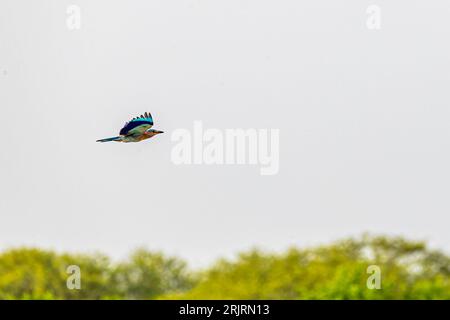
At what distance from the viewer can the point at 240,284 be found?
137 ft

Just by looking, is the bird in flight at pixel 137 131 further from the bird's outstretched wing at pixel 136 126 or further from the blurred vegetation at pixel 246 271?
the blurred vegetation at pixel 246 271

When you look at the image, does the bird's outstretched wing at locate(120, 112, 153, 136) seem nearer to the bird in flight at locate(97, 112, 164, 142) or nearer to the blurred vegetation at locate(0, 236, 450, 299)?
the bird in flight at locate(97, 112, 164, 142)

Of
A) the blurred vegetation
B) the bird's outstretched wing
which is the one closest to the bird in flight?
the bird's outstretched wing

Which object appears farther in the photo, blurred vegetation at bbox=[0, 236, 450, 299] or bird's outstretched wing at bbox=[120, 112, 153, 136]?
blurred vegetation at bbox=[0, 236, 450, 299]

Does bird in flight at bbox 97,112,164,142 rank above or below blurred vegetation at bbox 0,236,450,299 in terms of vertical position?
above

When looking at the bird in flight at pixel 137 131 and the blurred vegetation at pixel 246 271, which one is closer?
the bird in flight at pixel 137 131

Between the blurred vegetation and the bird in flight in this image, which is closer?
the bird in flight

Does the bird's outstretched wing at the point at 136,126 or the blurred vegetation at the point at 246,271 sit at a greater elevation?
the bird's outstretched wing at the point at 136,126

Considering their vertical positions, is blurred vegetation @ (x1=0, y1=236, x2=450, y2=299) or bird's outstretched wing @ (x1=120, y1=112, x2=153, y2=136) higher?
bird's outstretched wing @ (x1=120, y1=112, x2=153, y2=136)

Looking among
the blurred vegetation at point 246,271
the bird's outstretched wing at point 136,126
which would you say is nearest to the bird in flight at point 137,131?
the bird's outstretched wing at point 136,126

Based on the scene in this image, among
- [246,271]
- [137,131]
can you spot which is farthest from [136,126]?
[246,271]
